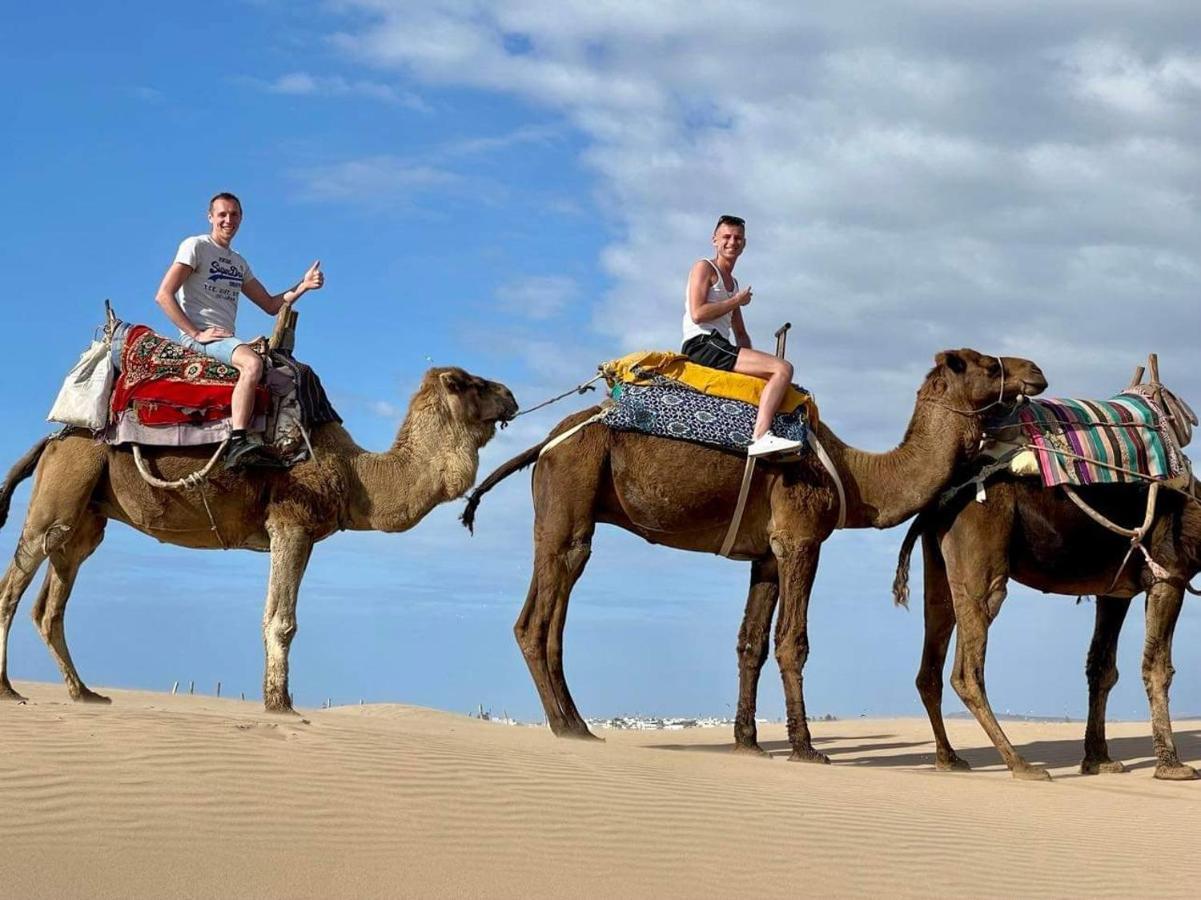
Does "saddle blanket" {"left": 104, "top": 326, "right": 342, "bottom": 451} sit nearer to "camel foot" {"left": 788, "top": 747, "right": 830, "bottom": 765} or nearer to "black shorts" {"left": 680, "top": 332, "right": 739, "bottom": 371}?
"black shorts" {"left": 680, "top": 332, "right": 739, "bottom": 371}

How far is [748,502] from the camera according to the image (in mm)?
12391

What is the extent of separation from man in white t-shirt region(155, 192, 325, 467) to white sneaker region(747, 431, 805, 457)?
161 inches

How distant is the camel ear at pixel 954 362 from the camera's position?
42.4 feet

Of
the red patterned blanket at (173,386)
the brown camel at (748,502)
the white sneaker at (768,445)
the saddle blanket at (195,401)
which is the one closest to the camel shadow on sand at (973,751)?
the brown camel at (748,502)

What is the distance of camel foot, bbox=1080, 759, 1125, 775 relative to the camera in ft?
43.8

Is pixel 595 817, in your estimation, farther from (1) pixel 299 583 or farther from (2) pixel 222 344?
(2) pixel 222 344

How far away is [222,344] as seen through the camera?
499 inches

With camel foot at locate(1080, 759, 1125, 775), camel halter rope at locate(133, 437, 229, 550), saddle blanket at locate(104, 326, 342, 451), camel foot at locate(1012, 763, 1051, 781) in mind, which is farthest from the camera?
camel foot at locate(1080, 759, 1125, 775)

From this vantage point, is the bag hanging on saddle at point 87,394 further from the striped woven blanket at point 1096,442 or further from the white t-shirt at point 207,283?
the striped woven blanket at point 1096,442

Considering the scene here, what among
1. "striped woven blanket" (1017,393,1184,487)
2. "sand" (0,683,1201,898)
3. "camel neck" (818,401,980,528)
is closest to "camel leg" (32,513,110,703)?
"sand" (0,683,1201,898)

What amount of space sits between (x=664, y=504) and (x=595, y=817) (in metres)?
4.23

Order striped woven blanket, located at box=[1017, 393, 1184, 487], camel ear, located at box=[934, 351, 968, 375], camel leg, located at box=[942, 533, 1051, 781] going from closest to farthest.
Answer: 1. camel leg, located at box=[942, 533, 1051, 781]
2. striped woven blanket, located at box=[1017, 393, 1184, 487]
3. camel ear, located at box=[934, 351, 968, 375]

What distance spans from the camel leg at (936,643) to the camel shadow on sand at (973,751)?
1.21 feet

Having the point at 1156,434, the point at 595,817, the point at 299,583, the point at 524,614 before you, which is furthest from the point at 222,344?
the point at 1156,434
